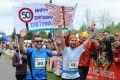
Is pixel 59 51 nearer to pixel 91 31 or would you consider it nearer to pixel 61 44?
pixel 61 44

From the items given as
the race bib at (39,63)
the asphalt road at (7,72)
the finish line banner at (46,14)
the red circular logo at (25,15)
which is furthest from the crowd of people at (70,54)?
the asphalt road at (7,72)

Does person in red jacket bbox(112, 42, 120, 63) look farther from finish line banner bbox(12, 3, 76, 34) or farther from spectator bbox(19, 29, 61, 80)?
spectator bbox(19, 29, 61, 80)

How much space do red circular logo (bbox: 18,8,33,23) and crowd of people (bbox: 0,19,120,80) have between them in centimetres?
69

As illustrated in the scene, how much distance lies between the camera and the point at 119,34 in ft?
30.2

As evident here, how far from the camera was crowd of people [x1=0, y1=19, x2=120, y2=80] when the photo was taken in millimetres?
6297

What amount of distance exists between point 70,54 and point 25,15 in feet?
5.25

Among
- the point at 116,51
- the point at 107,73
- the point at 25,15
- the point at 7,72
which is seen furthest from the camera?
the point at 7,72

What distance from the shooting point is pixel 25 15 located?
7.93m

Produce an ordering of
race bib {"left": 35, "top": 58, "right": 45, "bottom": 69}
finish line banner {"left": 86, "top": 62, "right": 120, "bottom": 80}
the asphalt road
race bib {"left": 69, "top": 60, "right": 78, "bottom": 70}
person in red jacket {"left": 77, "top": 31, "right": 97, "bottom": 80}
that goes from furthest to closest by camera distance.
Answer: the asphalt road → finish line banner {"left": 86, "top": 62, "right": 120, "bottom": 80} → person in red jacket {"left": 77, "top": 31, "right": 97, "bottom": 80} → race bib {"left": 69, "top": 60, "right": 78, "bottom": 70} → race bib {"left": 35, "top": 58, "right": 45, "bottom": 69}

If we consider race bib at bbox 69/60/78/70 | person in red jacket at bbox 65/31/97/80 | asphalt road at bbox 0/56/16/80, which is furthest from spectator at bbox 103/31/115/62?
asphalt road at bbox 0/56/16/80

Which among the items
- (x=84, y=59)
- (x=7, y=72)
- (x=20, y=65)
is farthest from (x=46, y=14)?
(x=7, y=72)

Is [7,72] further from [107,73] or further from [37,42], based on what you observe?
[37,42]

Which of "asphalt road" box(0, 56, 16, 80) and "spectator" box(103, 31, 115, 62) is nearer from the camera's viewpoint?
"spectator" box(103, 31, 115, 62)

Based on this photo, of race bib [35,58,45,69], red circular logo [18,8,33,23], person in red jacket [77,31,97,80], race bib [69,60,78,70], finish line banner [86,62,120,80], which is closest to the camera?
race bib [35,58,45,69]
